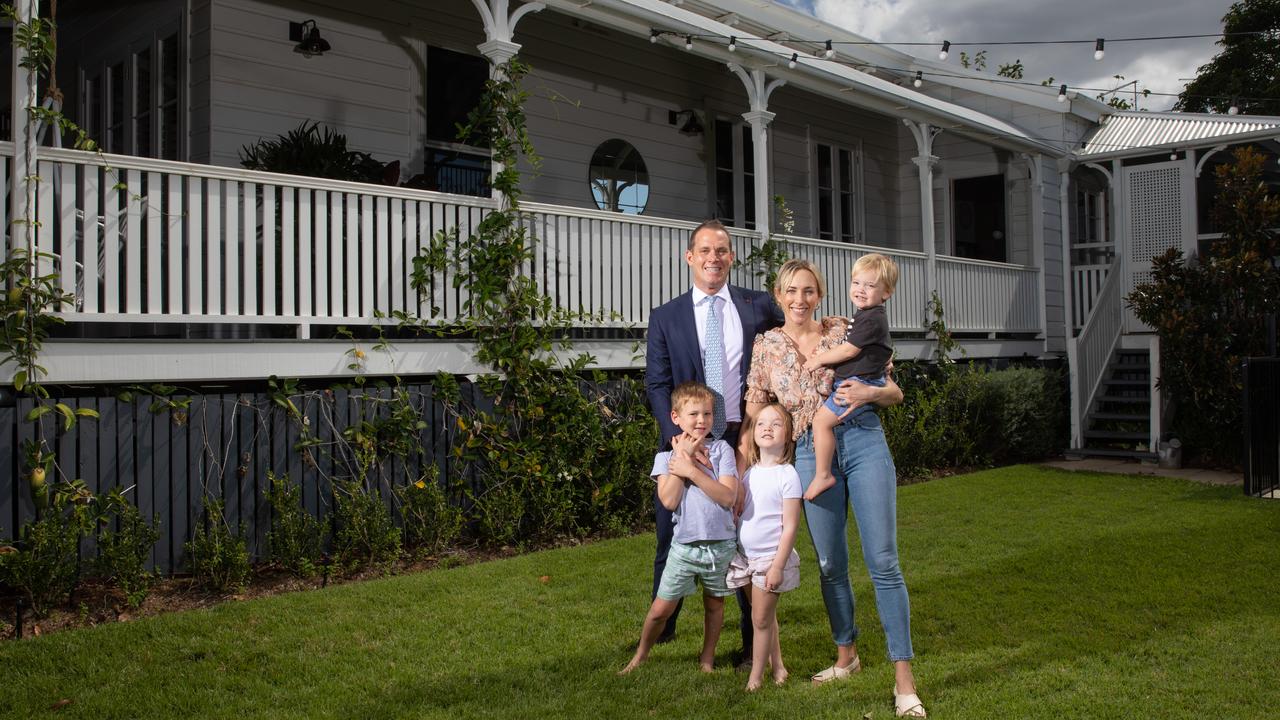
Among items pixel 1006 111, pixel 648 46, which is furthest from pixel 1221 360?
pixel 648 46

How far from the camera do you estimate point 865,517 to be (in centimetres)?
398

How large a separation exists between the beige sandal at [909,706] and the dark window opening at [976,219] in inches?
501

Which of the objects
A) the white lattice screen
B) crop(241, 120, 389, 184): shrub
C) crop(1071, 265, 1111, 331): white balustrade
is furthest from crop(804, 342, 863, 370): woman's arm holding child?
crop(1071, 265, 1111, 331): white balustrade

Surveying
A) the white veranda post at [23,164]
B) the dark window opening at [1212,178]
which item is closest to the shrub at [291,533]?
the white veranda post at [23,164]

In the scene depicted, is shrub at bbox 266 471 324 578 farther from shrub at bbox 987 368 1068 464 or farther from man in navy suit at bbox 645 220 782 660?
shrub at bbox 987 368 1068 464

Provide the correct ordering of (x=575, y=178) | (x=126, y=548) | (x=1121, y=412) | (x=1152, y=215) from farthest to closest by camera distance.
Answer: (x=1152, y=215), (x=1121, y=412), (x=575, y=178), (x=126, y=548)

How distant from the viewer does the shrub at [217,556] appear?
246 inches

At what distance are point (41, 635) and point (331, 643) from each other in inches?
60.4

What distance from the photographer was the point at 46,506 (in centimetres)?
573

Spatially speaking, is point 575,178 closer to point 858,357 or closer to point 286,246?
point 286,246

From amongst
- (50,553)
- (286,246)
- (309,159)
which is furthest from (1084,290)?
(50,553)

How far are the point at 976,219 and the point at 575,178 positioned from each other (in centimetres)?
724

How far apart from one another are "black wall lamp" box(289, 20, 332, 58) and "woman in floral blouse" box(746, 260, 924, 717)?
Answer: 6099 mm

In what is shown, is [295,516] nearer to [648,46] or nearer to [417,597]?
[417,597]
